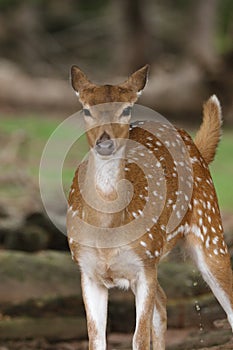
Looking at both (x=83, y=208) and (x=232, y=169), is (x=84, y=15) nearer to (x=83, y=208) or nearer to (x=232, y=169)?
(x=232, y=169)

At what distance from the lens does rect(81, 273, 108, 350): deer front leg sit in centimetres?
646

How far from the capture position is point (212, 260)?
6.91 m

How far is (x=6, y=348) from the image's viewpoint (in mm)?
8586

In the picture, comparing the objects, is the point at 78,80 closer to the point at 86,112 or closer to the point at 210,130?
the point at 86,112

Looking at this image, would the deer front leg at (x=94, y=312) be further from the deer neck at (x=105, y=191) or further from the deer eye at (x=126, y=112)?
the deer eye at (x=126, y=112)

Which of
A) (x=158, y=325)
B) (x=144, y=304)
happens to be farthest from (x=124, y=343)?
(x=144, y=304)

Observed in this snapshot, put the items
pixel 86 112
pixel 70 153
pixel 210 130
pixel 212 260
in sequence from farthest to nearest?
pixel 70 153 → pixel 210 130 → pixel 212 260 → pixel 86 112

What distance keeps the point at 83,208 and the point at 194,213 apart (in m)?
0.92

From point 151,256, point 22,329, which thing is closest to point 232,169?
point 22,329

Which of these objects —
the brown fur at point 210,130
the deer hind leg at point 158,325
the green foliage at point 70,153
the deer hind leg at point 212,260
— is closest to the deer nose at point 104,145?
the deer hind leg at point 212,260

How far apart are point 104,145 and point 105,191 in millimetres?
410

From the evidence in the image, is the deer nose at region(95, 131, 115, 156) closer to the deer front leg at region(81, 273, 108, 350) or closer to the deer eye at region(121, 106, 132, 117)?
the deer eye at region(121, 106, 132, 117)

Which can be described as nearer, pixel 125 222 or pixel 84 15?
pixel 125 222

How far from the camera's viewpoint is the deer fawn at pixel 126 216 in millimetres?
6062
